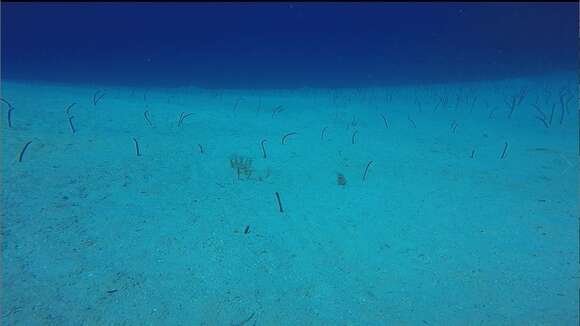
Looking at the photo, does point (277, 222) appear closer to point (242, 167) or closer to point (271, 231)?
point (271, 231)

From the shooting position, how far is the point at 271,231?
2738mm

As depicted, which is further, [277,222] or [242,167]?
[242,167]

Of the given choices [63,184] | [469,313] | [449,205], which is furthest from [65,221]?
[449,205]

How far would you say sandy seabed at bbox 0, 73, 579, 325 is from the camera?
77.5 inches

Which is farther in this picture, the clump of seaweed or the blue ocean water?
the clump of seaweed

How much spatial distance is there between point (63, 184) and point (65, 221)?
2.32 feet

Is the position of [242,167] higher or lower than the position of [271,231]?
higher

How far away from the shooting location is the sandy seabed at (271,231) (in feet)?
6.46

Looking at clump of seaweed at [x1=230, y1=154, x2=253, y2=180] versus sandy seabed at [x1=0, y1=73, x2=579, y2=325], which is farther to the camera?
clump of seaweed at [x1=230, y1=154, x2=253, y2=180]

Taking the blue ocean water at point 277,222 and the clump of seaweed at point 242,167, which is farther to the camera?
the clump of seaweed at point 242,167

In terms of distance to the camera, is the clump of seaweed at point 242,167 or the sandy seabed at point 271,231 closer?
the sandy seabed at point 271,231

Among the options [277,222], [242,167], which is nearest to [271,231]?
[277,222]

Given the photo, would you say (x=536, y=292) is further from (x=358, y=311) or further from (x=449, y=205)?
(x=358, y=311)

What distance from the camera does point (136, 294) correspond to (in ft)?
6.35
